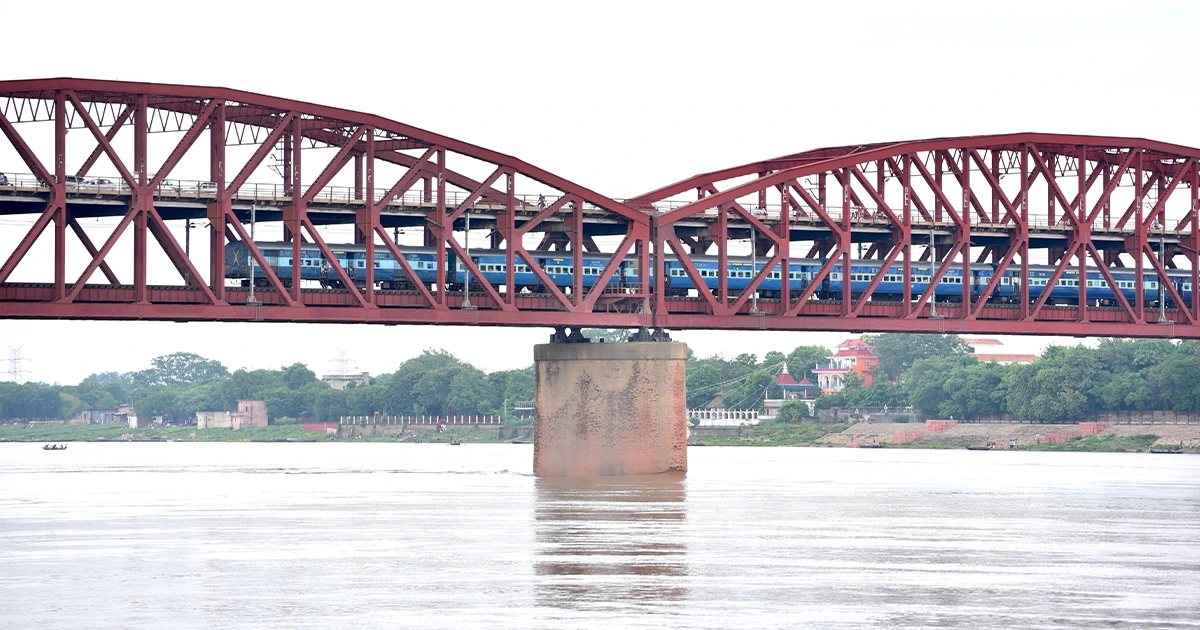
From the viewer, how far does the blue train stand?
110 meters

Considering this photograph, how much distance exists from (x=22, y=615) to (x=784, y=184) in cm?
7701

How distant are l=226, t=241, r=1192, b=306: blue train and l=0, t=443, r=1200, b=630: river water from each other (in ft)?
40.6

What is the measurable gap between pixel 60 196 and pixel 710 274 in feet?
133

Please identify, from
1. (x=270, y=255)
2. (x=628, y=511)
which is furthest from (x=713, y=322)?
(x=628, y=511)

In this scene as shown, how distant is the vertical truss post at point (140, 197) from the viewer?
99188 mm

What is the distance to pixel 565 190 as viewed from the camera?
112062mm

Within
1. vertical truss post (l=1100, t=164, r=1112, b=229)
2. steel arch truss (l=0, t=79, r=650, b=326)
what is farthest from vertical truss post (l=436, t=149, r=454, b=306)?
vertical truss post (l=1100, t=164, r=1112, b=229)

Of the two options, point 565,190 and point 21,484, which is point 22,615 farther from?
point 21,484

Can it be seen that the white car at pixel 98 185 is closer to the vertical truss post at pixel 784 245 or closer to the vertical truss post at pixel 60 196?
the vertical truss post at pixel 60 196

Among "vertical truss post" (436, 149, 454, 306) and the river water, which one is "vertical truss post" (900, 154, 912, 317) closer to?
the river water

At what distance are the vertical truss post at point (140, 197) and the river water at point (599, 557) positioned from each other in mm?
10972

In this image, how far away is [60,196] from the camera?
9831cm

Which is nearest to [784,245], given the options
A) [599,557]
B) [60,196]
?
[60,196]

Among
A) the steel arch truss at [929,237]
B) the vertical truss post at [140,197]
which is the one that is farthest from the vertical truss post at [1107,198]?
the vertical truss post at [140,197]
